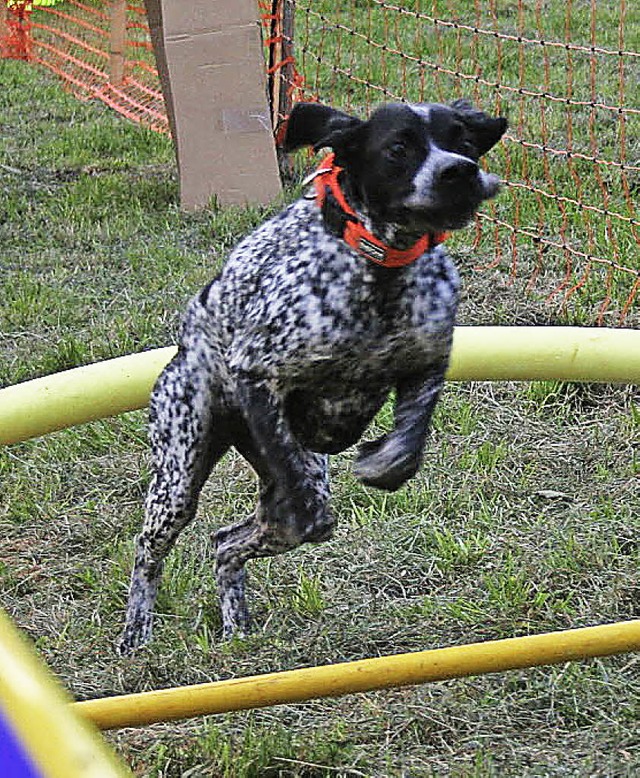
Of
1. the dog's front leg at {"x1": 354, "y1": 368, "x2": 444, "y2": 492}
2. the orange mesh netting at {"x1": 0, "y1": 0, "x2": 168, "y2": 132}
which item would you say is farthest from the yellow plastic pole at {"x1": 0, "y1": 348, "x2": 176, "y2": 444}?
the orange mesh netting at {"x1": 0, "y1": 0, "x2": 168, "y2": 132}

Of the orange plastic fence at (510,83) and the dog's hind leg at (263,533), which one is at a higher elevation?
the dog's hind leg at (263,533)

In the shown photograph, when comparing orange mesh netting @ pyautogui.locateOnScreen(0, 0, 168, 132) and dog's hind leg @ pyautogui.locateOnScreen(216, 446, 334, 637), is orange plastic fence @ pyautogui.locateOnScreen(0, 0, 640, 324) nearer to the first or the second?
orange mesh netting @ pyautogui.locateOnScreen(0, 0, 168, 132)

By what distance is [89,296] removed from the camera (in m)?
5.50

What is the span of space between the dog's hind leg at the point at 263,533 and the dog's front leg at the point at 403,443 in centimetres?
20

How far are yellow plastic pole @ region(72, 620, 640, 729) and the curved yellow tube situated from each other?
0.77 m

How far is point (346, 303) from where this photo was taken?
2219mm

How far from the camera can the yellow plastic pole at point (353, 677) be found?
2338 millimetres

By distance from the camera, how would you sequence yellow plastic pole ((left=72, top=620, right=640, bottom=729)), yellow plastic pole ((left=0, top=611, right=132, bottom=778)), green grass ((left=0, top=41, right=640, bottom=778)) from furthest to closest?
green grass ((left=0, top=41, right=640, bottom=778)) < yellow plastic pole ((left=72, top=620, right=640, bottom=729)) < yellow plastic pole ((left=0, top=611, right=132, bottom=778))

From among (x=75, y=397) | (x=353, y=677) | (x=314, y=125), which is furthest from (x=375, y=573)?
(x=314, y=125)

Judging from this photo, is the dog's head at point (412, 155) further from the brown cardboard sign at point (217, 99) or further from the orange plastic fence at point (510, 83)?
the brown cardboard sign at point (217, 99)

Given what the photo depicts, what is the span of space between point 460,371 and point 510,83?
18.5 feet

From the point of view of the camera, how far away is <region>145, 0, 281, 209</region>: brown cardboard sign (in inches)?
239

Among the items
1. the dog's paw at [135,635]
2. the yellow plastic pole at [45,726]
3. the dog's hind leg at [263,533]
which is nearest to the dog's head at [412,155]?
the dog's hind leg at [263,533]

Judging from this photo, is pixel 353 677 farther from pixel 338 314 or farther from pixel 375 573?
pixel 375 573
